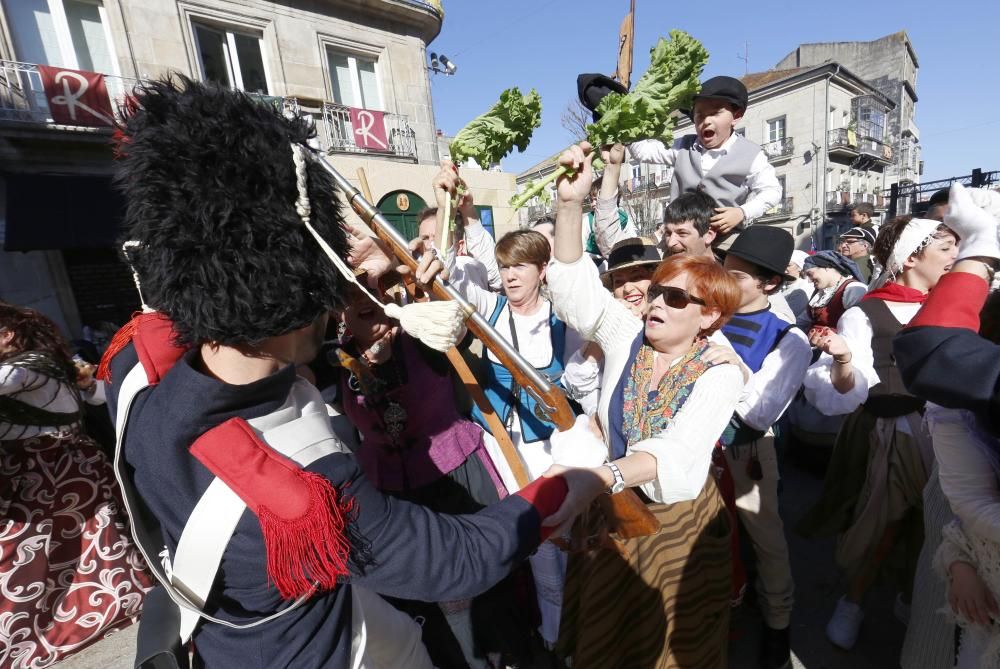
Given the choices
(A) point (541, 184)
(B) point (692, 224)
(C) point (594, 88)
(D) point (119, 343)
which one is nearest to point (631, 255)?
(B) point (692, 224)

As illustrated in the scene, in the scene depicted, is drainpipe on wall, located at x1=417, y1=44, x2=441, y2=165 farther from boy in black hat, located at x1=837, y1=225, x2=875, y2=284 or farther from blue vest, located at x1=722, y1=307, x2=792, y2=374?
blue vest, located at x1=722, y1=307, x2=792, y2=374

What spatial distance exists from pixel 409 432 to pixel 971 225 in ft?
7.16

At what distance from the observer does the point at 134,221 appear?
1.06 meters

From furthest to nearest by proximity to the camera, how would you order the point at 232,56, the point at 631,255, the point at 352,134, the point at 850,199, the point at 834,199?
the point at 850,199 < the point at 834,199 < the point at 352,134 < the point at 232,56 < the point at 631,255

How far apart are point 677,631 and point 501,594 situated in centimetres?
104

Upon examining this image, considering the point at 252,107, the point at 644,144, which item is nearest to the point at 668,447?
the point at 252,107

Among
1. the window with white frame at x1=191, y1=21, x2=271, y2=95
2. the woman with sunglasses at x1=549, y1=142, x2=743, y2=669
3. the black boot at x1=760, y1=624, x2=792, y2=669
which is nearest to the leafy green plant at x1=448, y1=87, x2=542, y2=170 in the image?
the woman with sunglasses at x1=549, y1=142, x2=743, y2=669

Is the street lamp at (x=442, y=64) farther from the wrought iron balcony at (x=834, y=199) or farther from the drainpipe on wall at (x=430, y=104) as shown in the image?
the wrought iron balcony at (x=834, y=199)

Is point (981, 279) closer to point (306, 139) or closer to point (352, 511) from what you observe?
point (352, 511)

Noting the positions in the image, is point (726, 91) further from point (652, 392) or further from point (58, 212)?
point (58, 212)

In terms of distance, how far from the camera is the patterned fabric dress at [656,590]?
66.7 inches

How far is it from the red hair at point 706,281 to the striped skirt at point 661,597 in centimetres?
78

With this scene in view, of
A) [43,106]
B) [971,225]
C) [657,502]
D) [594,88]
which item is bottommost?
[657,502]

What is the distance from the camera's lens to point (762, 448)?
225cm
